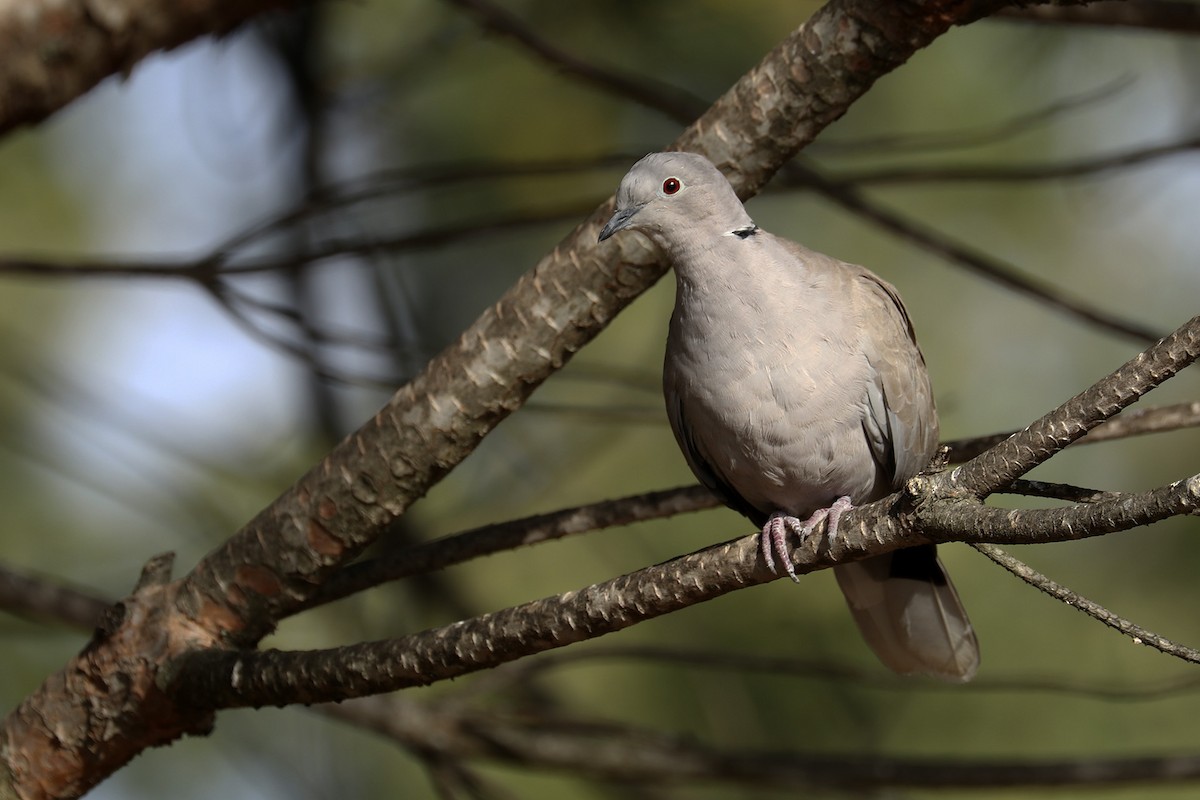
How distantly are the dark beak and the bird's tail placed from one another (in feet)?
3.71

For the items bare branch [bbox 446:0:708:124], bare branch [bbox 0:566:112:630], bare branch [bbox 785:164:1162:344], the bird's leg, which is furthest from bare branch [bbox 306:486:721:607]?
bare branch [bbox 446:0:708:124]

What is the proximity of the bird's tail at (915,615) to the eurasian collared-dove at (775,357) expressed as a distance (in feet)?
0.82

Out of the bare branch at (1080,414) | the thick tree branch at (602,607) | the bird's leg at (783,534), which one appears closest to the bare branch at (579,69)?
the bird's leg at (783,534)

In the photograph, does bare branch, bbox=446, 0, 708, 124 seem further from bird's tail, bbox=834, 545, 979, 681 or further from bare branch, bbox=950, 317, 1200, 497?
bare branch, bbox=950, 317, 1200, 497

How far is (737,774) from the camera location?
370 cm

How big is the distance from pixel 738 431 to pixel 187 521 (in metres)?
3.91

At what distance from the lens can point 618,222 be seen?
2.58 m

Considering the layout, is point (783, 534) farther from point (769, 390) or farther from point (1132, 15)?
point (1132, 15)

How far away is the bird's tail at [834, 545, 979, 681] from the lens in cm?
308

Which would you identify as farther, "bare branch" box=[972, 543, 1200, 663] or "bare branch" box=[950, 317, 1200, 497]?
"bare branch" box=[972, 543, 1200, 663]

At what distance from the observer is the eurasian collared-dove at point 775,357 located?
8.61ft

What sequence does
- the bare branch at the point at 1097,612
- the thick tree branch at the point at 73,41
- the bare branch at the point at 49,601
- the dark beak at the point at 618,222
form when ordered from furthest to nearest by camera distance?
the bare branch at the point at 49,601 < the thick tree branch at the point at 73,41 < the dark beak at the point at 618,222 < the bare branch at the point at 1097,612

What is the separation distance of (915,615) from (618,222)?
4.22 feet

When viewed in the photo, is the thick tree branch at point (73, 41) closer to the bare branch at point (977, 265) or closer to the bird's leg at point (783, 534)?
the bare branch at point (977, 265)
